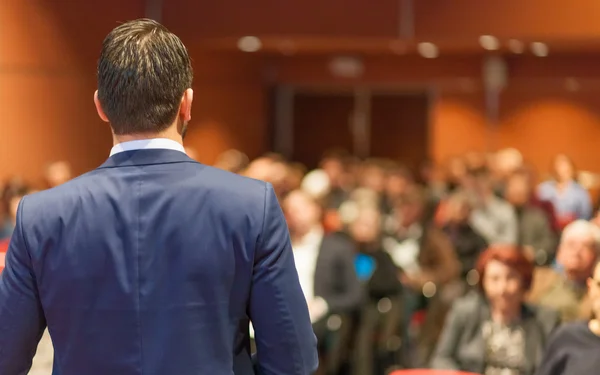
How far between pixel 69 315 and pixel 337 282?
4.71 m

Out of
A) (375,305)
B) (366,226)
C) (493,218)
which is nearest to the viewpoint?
(375,305)

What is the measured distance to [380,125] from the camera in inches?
641

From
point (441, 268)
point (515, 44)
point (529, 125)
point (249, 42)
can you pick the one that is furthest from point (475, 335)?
point (529, 125)

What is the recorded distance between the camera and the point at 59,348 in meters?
1.57

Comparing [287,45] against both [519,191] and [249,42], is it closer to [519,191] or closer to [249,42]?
[249,42]

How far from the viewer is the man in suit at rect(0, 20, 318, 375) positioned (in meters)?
Answer: 1.53

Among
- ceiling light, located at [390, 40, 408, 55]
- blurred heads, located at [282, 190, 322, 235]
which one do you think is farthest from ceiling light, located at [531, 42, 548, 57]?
blurred heads, located at [282, 190, 322, 235]

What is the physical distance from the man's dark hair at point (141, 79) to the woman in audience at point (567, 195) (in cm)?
866

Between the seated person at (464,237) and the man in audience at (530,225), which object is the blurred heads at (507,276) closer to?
the seated person at (464,237)

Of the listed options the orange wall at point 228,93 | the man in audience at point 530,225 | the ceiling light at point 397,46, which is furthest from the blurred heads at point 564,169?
the orange wall at point 228,93

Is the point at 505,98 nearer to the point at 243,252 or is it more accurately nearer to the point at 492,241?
the point at 492,241

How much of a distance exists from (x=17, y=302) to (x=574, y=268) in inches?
146

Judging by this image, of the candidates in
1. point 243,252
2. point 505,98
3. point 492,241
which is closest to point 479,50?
point 505,98

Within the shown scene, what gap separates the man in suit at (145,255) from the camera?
1.53 meters
